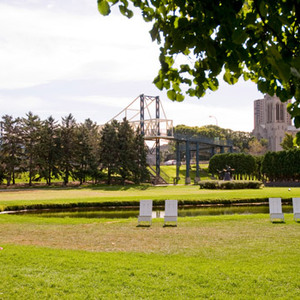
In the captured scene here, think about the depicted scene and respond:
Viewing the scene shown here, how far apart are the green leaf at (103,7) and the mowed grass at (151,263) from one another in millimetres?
4042

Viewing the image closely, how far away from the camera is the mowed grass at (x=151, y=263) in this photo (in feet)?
19.1

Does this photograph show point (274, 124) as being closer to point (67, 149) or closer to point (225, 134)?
point (225, 134)

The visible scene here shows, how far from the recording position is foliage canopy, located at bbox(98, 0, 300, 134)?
7.89 ft

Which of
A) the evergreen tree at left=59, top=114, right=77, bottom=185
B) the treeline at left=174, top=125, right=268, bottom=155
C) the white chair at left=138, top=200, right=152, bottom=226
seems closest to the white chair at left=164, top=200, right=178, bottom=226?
the white chair at left=138, top=200, right=152, bottom=226

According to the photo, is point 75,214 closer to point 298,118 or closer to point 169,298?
point 169,298

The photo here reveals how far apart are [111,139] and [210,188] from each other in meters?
17.6

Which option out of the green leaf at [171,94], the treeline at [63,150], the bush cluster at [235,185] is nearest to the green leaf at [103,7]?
the green leaf at [171,94]

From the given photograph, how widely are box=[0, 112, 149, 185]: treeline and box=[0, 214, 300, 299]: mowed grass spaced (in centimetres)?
3798

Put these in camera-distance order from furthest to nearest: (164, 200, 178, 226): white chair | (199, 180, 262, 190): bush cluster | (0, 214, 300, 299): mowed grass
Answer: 1. (199, 180, 262, 190): bush cluster
2. (164, 200, 178, 226): white chair
3. (0, 214, 300, 299): mowed grass

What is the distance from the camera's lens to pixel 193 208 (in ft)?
72.4

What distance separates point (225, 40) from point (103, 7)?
101cm

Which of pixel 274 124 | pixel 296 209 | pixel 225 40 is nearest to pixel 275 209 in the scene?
pixel 296 209

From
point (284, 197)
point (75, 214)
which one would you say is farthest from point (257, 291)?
point (284, 197)

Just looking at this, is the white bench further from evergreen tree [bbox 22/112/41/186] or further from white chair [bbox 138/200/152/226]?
evergreen tree [bbox 22/112/41/186]
